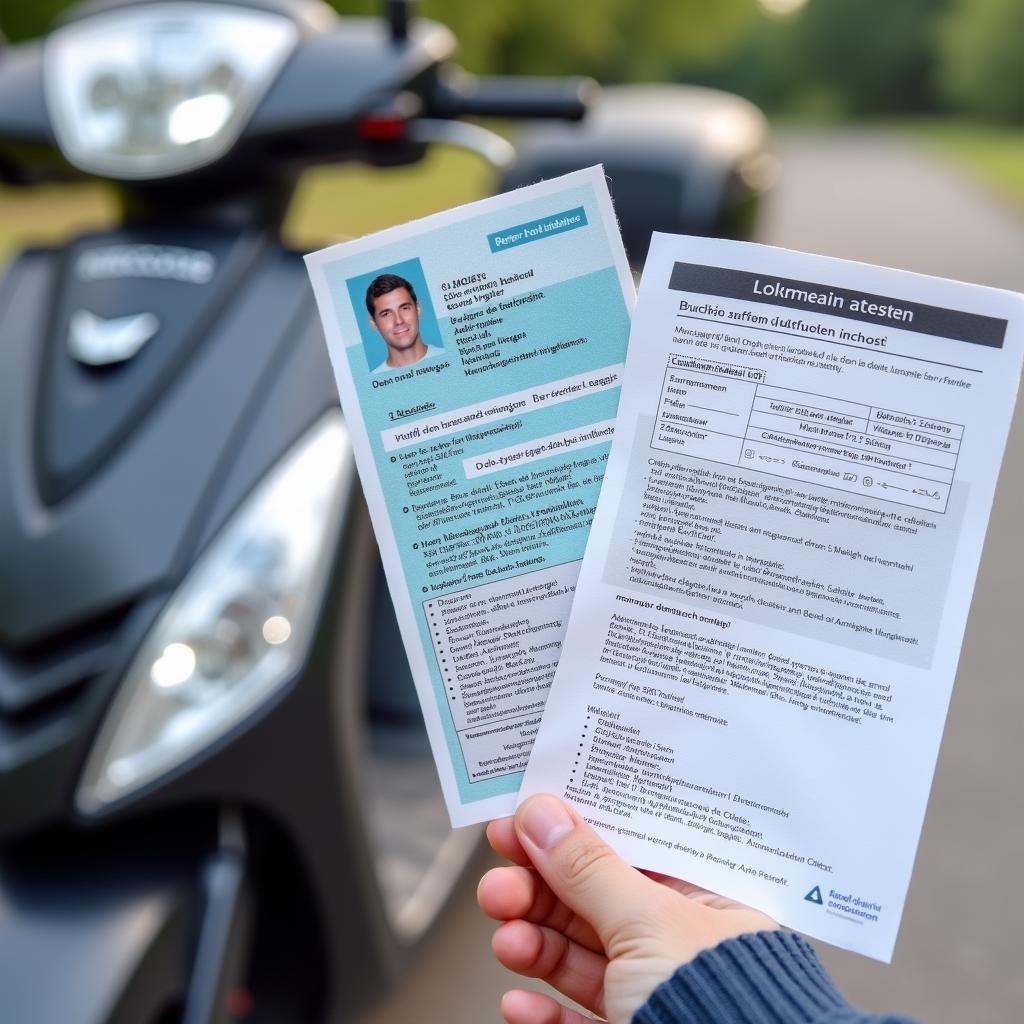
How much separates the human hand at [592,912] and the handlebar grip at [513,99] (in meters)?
1.06

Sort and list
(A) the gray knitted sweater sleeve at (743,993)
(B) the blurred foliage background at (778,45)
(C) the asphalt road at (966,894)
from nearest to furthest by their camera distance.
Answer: (A) the gray knitted sweater sleeve at (743,993) < (C) the asphalt road at (966,894) < (B) the blurred foliage background at (778,45)

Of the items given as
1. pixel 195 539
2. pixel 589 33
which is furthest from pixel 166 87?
pixel 589 33

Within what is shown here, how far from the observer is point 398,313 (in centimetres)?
80

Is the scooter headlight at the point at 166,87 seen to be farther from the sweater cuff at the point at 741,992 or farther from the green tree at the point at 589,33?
the green tree at the point at 589,33

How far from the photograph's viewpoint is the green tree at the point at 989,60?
31453mm

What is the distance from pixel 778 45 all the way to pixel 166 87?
142ft

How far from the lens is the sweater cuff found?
73 cm

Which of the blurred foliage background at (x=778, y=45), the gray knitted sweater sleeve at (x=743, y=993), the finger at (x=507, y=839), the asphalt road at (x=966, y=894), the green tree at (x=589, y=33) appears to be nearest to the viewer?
the gray knitted sweater sleeve at (x=743, y=993)

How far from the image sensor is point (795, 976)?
0.76m

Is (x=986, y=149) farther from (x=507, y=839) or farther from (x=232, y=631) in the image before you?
(x=507, y=839)

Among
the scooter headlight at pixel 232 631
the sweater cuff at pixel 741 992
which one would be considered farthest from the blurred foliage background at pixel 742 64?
the sweater cuff at pixel 741 992

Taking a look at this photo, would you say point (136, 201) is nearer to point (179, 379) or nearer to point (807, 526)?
point (179, 379)

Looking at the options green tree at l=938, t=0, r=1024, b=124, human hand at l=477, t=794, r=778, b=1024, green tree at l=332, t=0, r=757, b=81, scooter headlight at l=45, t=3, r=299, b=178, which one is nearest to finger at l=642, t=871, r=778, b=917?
human hand at l=477, t=794, r=778, b=1024

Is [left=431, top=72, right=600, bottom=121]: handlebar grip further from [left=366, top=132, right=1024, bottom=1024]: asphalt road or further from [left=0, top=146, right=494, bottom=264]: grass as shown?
[left=0, top=146, right=494, bottom=264]: grass
